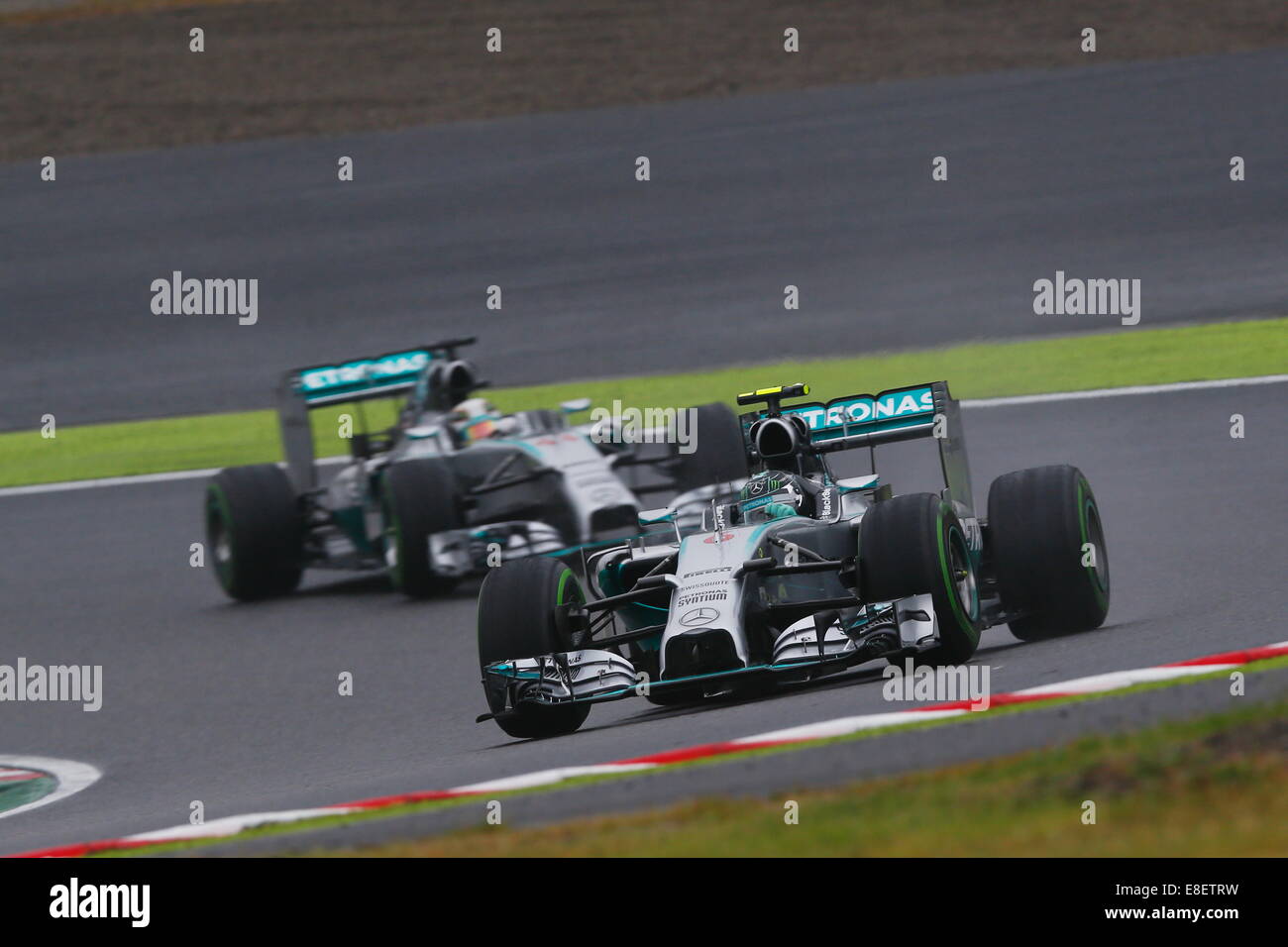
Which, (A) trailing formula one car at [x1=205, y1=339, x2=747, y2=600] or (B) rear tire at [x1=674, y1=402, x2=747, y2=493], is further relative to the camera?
(B) rear tire at [x1=674, y1=402, x2=747, y2=493]

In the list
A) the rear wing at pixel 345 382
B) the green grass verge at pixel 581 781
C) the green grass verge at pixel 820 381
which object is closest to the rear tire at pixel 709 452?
the rear wing at pixel 345 382

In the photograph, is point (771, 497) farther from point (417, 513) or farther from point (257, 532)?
point (257, 532)

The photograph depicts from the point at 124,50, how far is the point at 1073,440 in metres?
14.7

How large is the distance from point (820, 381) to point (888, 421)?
7.28m

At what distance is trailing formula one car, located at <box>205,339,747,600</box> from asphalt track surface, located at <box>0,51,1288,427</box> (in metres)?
4.90

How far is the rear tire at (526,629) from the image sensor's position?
8.55m

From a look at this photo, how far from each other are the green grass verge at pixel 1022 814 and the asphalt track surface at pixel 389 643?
293 mm

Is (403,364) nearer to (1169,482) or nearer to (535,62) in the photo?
(1169,482)

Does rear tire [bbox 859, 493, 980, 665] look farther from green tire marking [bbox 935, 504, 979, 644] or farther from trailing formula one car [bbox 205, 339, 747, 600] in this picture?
trailing formula one car [bbox 205, 339, 747, 600]

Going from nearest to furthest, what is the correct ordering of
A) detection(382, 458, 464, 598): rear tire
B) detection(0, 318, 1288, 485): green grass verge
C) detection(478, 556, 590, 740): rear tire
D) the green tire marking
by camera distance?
1. the green tire marking
2. detection(478, 556, 590, 740): rear tire
3. detection(382, 458, 464, 598): rear tire
4. detection(0, 318, 1288, 485): green grass verge

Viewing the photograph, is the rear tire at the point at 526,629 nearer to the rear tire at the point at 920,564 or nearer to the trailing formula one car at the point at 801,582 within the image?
the trailing formula one car at the point at 801,582

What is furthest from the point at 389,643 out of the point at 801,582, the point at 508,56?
the point at 508,56

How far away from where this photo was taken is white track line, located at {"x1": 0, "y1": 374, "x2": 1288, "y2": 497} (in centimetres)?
1552

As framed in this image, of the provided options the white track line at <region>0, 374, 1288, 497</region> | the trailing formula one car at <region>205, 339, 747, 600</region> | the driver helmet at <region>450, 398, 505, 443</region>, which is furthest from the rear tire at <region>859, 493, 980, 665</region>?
the white track line at <region>0, 374, 1288, 497</region>
